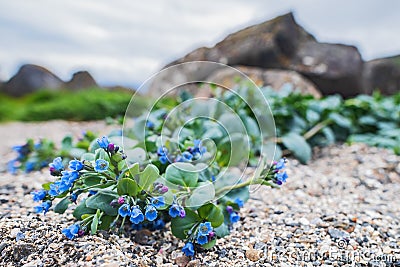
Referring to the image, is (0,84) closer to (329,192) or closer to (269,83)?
(269,83)

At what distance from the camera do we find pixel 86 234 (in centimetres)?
116

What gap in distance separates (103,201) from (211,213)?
0.31 meters

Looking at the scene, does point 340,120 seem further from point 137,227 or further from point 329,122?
point 137,227

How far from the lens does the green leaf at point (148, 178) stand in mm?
1136

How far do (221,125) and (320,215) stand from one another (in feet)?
2.06

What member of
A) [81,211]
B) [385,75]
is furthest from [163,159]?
[385,75]

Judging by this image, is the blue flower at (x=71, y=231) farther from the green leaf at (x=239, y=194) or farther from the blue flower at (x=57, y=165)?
the green leaf at (x=239, y=194)

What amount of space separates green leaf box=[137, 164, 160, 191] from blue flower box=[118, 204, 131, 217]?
8 cm

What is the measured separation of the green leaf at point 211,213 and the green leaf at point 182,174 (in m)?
0.08

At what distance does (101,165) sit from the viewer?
1090mm

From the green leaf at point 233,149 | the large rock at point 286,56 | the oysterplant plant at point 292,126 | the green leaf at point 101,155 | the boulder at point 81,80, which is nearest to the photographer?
the green leaf at point 101,155

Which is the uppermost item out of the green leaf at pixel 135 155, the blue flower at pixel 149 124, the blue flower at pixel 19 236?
the green leaf at pixel 135 155

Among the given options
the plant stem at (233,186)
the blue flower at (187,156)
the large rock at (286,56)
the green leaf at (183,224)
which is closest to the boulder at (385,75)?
the large rock at (286,56)

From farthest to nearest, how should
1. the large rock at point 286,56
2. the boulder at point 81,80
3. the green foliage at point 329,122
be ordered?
1. the boulder at point 81,80
2. the large rock at point 286,56
3. the green foliage at point 329,122
